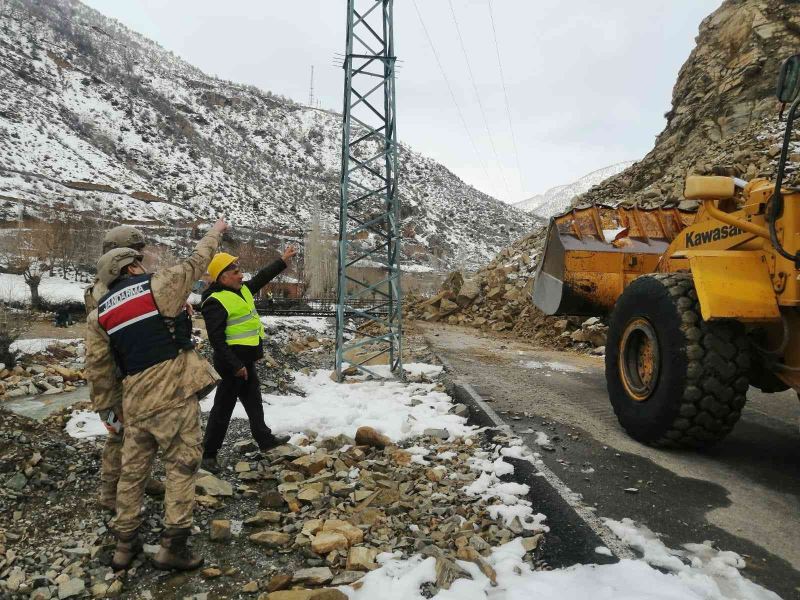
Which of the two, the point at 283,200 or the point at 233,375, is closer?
the point at 233,375

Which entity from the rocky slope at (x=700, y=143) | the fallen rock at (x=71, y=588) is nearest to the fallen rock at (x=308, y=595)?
the fallen rock at (x=71, y=588)

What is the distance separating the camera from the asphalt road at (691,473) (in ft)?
9.68

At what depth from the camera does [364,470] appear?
419 cm

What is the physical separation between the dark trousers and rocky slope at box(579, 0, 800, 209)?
508 inches

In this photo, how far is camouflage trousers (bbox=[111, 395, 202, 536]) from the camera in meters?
2.92

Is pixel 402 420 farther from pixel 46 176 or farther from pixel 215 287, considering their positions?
pixel 46 176

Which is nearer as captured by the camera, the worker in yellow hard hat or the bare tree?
the worker in yellow hard hat

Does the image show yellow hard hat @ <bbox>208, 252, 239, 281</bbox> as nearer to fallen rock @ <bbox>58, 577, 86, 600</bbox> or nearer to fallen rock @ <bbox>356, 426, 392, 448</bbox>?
fallen rock @ <bbox>356, 426, 392, 448</bbox>

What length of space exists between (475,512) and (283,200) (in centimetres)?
7199

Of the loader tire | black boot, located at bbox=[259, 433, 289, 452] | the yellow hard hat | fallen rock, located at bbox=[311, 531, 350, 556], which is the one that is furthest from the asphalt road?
the yellow hard hat

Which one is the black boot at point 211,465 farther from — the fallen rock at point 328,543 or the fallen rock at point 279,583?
the fallen rock at point 279,583

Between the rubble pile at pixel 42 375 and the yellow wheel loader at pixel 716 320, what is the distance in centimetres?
746

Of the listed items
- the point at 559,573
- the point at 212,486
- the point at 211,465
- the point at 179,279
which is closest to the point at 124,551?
the point at 212,486

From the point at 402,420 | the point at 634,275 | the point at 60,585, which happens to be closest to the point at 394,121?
the point at 634,275
